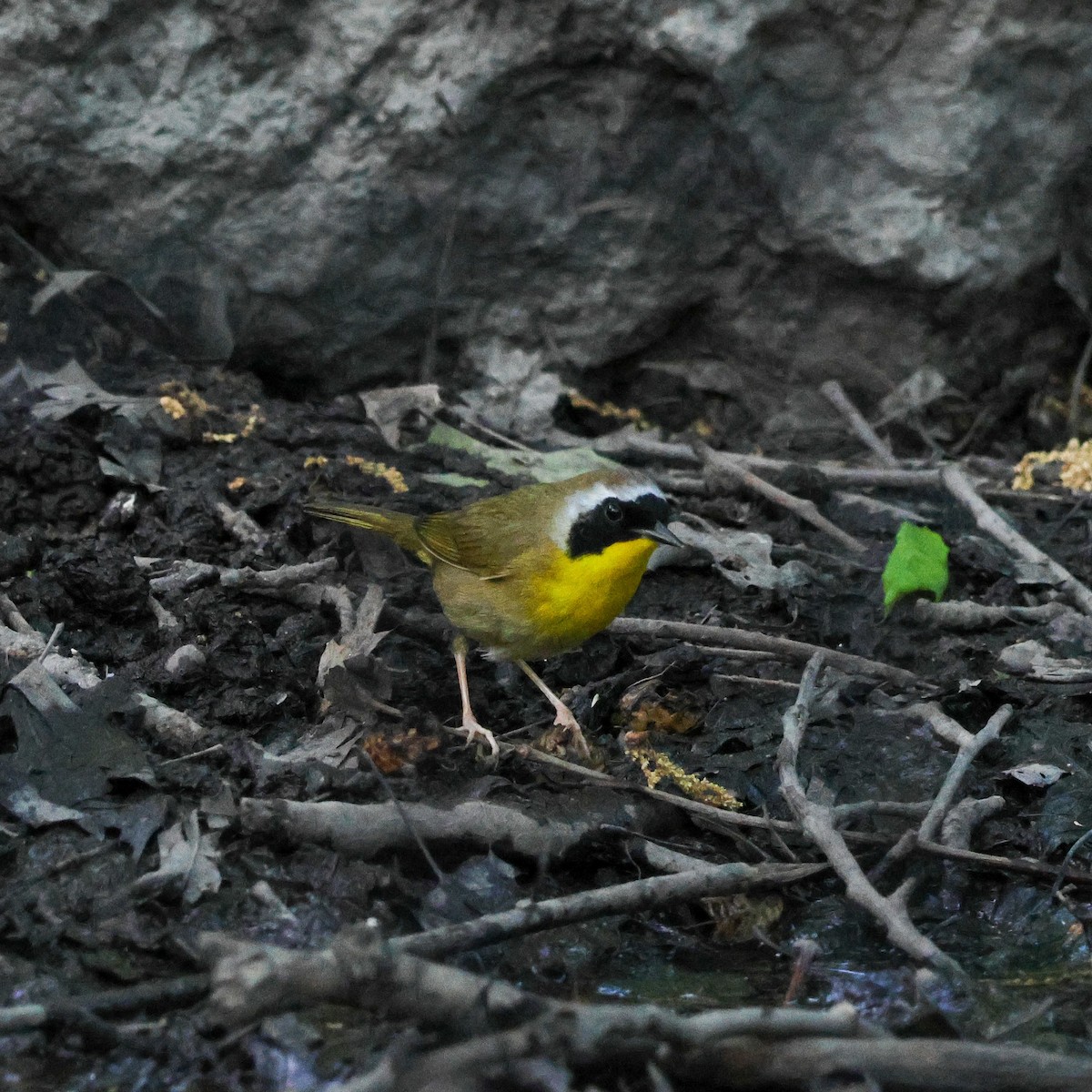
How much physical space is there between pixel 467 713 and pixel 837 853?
1.46m

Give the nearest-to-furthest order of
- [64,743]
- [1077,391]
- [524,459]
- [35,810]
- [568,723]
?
[35,810], [64,743], [568,723], [524,459], [1077,391]

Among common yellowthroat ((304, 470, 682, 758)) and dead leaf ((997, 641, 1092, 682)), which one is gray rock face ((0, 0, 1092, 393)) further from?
dead leaf ((997, 641, 1092, 682))

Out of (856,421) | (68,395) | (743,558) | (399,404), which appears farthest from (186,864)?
(856,421)

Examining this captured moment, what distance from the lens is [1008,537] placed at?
249 inches

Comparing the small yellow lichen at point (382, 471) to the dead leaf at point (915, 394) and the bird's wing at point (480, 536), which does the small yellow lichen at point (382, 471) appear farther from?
the dead leaf at point (915, 394)

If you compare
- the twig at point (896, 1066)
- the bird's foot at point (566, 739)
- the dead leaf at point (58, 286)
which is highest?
the dead leaf at point (58, 286)

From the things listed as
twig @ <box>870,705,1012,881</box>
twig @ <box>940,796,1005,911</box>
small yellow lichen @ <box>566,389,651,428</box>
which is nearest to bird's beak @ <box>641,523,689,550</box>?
twig @ <box>870,705,1012,881</box>

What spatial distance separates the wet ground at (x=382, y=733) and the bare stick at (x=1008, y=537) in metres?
0.08

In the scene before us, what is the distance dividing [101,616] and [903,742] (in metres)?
3.03

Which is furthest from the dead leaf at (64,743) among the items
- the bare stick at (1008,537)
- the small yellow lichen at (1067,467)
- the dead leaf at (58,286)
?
the small yellow lichen at (1067,467)

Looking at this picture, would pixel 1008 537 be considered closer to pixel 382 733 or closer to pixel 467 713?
pixel 467 713

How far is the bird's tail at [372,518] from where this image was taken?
5.79 metres

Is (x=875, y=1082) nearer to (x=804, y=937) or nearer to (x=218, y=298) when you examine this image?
(x=804, y=937)

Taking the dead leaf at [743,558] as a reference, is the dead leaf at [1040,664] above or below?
below
